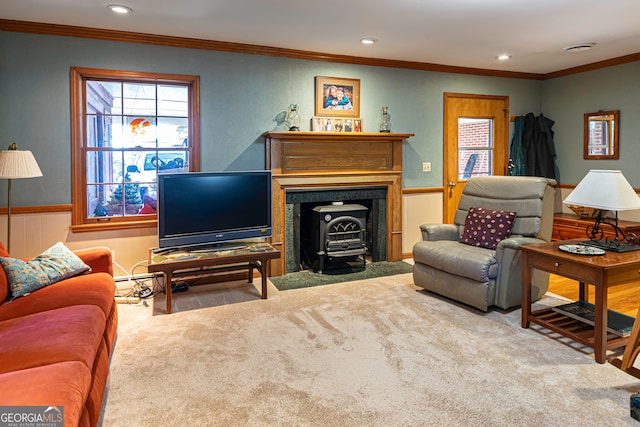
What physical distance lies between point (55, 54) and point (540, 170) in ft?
18.8

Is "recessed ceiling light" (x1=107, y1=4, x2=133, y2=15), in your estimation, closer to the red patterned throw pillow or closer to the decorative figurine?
the decorative figurine

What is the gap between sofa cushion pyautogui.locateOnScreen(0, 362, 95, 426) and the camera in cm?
146

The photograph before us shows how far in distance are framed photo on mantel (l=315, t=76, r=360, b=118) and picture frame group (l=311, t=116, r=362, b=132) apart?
7 cm

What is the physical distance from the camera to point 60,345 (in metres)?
1.87

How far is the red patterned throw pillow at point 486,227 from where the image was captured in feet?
12.0

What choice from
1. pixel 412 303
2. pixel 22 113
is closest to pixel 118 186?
pixel 22 113

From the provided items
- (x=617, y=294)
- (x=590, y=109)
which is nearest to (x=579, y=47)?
(x=590, y=109)

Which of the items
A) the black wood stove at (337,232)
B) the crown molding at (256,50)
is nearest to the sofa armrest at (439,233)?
the black wood stove at (337,232)

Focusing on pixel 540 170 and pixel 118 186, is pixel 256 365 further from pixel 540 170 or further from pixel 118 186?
pixel 540 170

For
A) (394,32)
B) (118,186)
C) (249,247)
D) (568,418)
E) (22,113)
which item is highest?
(394,32)

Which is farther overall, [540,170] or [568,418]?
[540,170]

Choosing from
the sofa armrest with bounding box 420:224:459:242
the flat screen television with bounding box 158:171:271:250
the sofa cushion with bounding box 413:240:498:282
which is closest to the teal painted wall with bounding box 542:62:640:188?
the sofa armrest with bounding box 420:224:459:242

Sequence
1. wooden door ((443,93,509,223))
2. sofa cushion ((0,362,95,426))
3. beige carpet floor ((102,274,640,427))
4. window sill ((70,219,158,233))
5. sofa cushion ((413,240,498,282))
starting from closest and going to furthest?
sofa cushion ((0,362,95,426)), beige carpet floor ((102,274,640,427)), sofa cushion ((413,240,498,282)), window sill ((70,219,158,233)), wooden door ((443,93,509,223))

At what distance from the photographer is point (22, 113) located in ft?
12.2
